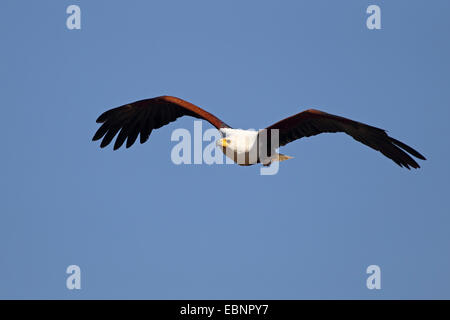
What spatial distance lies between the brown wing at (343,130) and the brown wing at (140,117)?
187cm

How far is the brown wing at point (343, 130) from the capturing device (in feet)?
35.1

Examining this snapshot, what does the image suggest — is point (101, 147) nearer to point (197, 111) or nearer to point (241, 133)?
point (197, 111)

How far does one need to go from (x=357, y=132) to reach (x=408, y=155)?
2.89 feet

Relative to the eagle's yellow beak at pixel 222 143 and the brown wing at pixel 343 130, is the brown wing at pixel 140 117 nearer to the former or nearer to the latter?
the eagle's yellow beak at pixel 222 143

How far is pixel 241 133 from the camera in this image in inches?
436

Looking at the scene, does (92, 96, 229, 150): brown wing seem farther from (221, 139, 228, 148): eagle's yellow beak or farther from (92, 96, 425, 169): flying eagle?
(221, 139, 228, 148): eagle's yellow beak

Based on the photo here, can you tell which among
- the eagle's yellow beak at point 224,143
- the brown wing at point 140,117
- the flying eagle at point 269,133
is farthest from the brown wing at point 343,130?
the brown wing at point 140,117

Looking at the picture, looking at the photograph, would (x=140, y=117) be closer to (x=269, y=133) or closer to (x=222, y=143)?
(x=222, y=143)

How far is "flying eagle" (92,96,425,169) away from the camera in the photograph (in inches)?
424

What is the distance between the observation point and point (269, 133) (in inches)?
441

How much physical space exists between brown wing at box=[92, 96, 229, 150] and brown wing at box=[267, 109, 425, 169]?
187 cm

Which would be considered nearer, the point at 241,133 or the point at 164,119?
the point at 241,133
